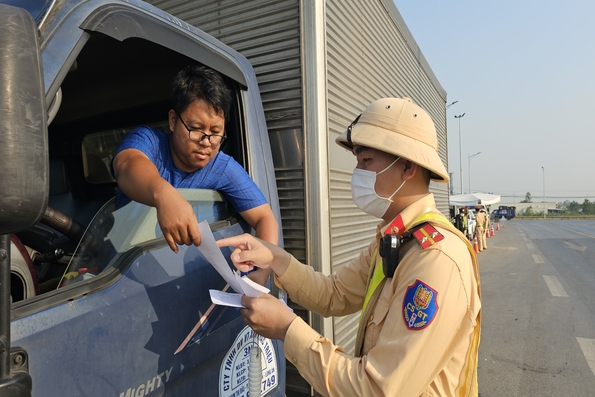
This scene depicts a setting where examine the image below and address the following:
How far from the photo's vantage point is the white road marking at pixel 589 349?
4477mm

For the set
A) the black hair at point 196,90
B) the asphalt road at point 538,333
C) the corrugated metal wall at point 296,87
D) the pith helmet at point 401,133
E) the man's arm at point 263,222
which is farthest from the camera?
the asphalt road at point 538,333

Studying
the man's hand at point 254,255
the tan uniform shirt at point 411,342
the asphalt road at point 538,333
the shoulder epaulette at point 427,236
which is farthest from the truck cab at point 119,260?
the asphalt road at point 538,333

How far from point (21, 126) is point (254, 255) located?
3.41 feet

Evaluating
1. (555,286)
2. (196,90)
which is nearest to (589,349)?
(555,286)

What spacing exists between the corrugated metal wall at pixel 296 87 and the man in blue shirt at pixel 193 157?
483mm

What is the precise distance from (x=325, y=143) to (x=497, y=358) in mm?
3799

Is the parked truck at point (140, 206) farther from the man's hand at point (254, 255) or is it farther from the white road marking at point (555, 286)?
the white road marking at point (555, 286)

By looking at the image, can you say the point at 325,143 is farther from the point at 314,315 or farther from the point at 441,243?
the point at 441,243

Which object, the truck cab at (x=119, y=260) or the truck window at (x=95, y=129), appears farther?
the truck window at (x=95, y=129)

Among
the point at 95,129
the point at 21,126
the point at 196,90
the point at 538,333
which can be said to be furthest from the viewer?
the point at 538,333

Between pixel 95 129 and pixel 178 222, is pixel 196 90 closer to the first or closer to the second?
pixel 178 222

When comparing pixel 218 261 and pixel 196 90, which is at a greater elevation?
pixel 196 90

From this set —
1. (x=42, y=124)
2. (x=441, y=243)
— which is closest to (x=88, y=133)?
(x=42, y=124)

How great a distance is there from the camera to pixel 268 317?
133 cm
